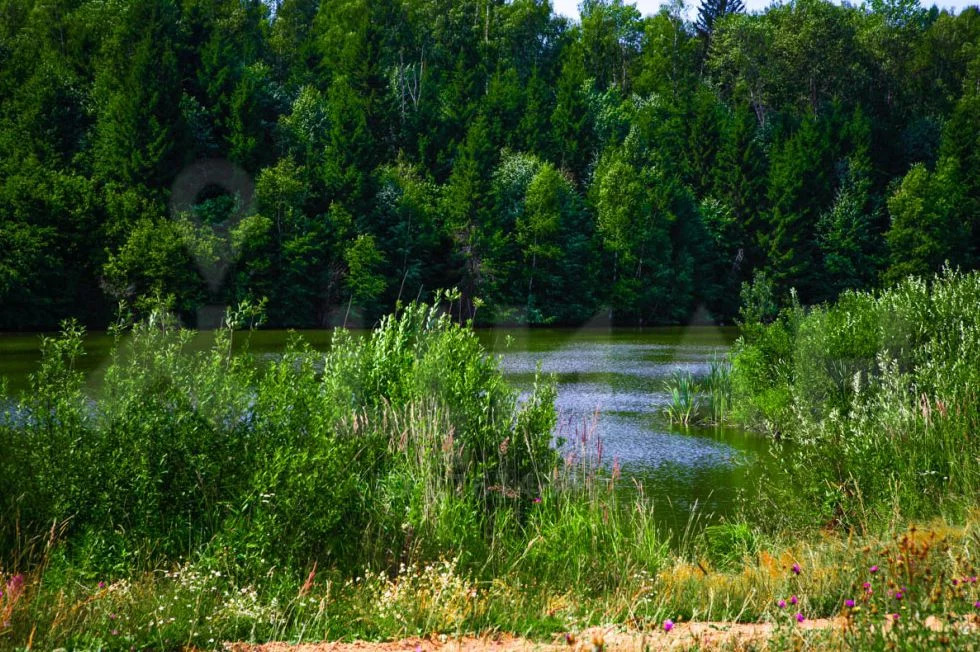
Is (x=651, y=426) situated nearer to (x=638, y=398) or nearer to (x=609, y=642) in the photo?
(x=638, y=398)

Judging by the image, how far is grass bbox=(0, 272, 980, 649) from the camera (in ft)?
18.7

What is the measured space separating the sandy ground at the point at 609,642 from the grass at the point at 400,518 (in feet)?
0.48

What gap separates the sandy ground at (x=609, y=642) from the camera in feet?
15.6

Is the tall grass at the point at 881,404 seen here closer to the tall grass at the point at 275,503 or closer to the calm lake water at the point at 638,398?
the calm lake water at the point at 638,398

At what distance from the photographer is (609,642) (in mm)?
5008

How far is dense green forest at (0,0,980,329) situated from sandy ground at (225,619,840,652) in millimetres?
38751

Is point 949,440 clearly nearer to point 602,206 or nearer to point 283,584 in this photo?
point 283,584

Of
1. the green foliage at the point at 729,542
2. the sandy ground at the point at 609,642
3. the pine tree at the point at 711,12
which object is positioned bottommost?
the green foliage at the point at 729,542

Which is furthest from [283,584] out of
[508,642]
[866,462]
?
[866,462]

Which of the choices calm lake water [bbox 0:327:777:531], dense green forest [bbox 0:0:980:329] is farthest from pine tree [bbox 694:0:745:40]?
calm lake water [bbox 0:327:777:531]

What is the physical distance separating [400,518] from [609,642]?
10.7 ft

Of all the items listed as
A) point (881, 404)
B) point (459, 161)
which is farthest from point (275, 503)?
point (459, 161)

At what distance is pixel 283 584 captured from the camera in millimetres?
6562

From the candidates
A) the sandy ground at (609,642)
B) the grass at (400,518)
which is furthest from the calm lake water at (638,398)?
the sandy ground at (609,642)
